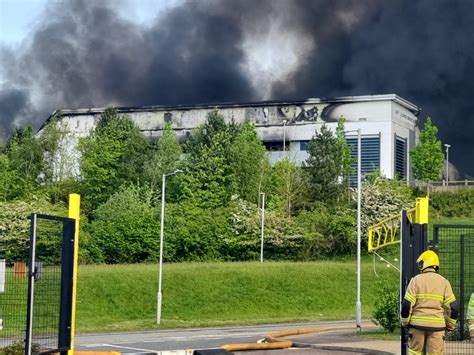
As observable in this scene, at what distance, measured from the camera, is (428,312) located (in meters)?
12.4

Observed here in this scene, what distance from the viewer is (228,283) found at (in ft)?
168

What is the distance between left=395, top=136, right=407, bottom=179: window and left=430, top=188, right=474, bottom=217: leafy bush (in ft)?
26.4

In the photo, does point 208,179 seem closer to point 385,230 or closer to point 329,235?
point 329,235

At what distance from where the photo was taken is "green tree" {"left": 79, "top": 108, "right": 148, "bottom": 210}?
77.8 meters

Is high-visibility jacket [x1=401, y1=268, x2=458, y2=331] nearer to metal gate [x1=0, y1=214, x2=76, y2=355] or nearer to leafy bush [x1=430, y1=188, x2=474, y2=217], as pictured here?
A: metal gate [x1=0, y1=214, x2=76, y2=355]

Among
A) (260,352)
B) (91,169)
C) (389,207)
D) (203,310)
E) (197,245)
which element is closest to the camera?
(260,352)

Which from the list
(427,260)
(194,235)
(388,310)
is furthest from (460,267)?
(194,235)

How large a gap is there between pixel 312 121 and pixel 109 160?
76.0ft

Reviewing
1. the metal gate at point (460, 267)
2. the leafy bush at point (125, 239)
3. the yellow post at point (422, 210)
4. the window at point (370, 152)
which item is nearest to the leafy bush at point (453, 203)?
the window at point (370, 152)

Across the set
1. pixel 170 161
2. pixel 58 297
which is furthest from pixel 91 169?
pixel 58 297

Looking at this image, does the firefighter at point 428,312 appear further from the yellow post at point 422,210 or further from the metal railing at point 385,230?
the metal railing at point 385,230

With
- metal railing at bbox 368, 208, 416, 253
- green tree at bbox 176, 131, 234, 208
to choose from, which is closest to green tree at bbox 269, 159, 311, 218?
green tree at bbox 176, 131, 234, 208

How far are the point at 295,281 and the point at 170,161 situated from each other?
93.9ft

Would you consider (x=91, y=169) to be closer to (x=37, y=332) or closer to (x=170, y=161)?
(x=170, y=161)
